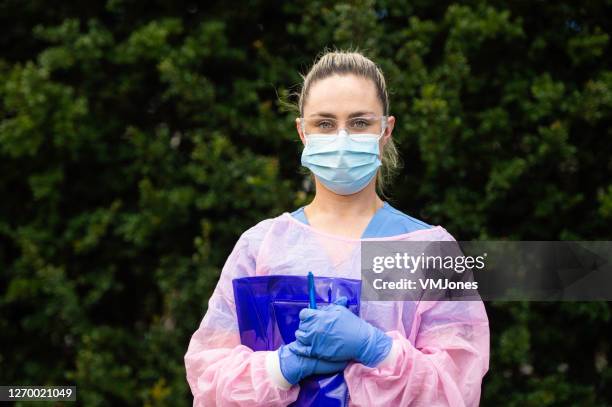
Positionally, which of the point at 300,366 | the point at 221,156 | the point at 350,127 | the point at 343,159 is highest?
the point at 221,156

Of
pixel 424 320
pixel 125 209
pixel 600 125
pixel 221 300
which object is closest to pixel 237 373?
pixel 221 300

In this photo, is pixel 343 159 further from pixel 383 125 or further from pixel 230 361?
pixel 230 361

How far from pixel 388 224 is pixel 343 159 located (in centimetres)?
24

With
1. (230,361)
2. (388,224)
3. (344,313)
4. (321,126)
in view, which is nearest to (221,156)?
(321,126)

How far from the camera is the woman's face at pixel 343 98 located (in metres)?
2.25

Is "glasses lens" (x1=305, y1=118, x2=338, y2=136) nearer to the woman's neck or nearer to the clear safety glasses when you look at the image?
the clear safety glasses

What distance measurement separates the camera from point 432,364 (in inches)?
80.6

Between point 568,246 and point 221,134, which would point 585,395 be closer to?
point 568,246

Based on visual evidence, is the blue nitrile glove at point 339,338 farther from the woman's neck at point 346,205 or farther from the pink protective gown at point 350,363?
the woman's neck at point 346,205

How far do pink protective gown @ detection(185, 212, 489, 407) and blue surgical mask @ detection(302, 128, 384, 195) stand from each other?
166 mm

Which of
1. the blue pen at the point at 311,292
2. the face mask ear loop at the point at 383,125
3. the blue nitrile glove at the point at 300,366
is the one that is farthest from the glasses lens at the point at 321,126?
the blue nitrile glove at the point at 300,366

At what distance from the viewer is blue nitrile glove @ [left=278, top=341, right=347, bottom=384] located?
79.3 inches

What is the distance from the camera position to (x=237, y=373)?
209 centimetres

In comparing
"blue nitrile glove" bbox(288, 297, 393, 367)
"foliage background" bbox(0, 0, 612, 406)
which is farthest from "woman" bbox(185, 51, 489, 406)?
"foliage background" bbox(0, 0, 612, 406)
